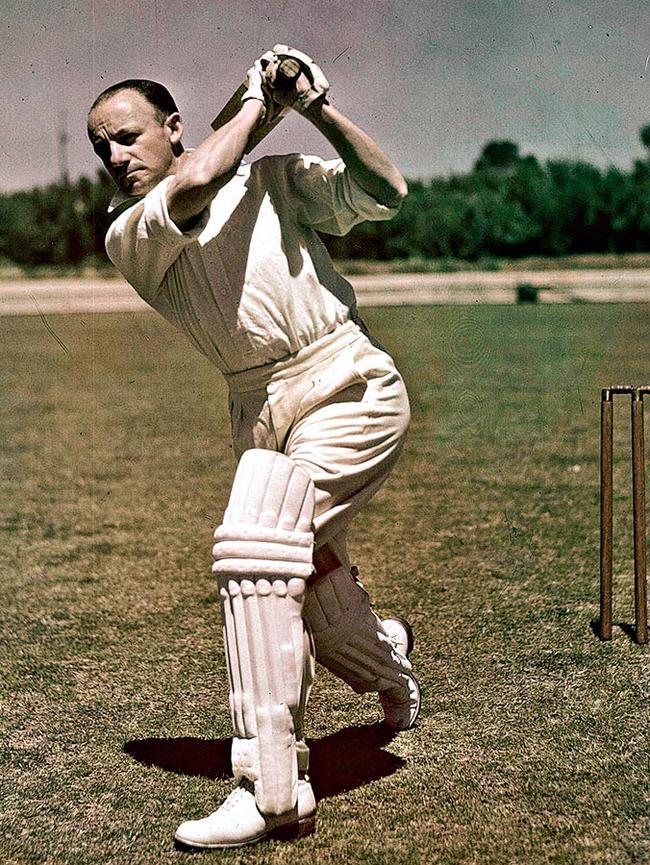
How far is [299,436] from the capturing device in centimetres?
363

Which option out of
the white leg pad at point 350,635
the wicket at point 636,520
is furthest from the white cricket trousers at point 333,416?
the wicket at point 636,520

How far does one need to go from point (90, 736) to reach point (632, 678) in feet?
6.17

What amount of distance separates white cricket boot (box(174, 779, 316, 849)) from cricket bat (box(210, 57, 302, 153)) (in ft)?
5.40

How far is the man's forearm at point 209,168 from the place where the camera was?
3.24 metres

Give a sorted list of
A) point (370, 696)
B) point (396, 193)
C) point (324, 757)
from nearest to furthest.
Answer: point (396, 193) → point (324, 757) → point (370, 696)

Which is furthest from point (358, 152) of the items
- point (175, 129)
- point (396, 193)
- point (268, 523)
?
point (268, 523)

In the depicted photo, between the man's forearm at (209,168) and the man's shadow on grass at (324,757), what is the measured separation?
1.66 meters

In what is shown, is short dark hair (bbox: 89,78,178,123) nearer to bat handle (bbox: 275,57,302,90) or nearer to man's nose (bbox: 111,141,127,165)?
man's nose (bbox: 111,141,127,165)

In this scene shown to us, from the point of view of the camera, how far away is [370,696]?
4.66 m

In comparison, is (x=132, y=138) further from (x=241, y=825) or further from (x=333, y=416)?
(x=241, y=825)

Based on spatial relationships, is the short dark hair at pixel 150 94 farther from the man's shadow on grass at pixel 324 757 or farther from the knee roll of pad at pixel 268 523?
the man's shadow on grass at pixel 324 757

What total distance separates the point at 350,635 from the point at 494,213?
20423 mm

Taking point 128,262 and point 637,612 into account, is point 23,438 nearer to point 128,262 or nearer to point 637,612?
point 637,612

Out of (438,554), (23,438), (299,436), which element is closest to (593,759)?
(299,436)
